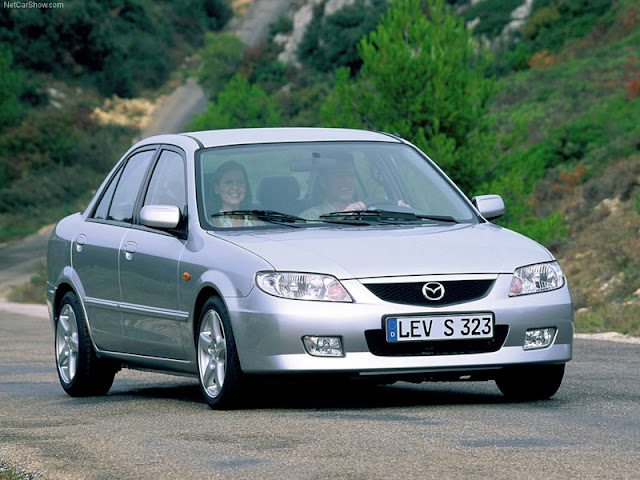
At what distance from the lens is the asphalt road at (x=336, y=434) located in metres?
5.21

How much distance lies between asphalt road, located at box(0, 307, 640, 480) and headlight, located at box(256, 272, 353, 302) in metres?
0.62

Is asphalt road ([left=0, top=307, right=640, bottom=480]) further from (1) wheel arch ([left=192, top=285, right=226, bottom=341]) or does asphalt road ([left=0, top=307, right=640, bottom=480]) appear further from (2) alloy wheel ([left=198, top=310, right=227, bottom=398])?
(1) wheel arch ([left=192, top=285, right=226, bottom=341])

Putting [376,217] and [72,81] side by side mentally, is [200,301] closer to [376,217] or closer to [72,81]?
[376,217]

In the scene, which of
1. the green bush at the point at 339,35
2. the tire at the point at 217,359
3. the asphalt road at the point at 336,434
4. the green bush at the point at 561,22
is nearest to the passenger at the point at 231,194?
the tire at the point at 217,359

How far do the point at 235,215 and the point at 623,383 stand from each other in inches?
112

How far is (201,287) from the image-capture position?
749cm

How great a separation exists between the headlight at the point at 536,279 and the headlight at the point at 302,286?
95 cm

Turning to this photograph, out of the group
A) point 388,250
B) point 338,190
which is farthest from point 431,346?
point 338,190

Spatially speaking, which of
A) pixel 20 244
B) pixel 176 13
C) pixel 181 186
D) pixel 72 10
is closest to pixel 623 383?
pixel 181 186

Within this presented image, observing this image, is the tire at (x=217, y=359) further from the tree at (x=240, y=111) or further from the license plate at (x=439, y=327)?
the tree at (x=240, y=111)

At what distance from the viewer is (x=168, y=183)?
863 centimetres

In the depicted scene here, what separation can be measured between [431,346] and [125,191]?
315cm

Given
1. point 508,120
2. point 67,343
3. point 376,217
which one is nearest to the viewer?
point 376,217

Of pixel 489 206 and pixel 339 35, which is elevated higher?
pixel 489 206
